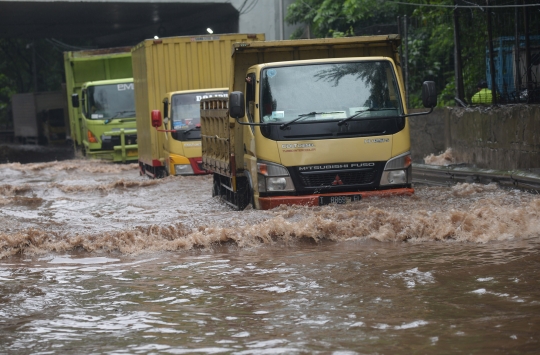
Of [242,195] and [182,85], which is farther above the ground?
[182,85]

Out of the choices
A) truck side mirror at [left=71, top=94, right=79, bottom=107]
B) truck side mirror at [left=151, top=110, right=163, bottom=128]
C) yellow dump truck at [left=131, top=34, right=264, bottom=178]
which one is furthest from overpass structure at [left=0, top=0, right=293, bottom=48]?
truck side mirror at [left=151, top=110, right=163, bottom=128]

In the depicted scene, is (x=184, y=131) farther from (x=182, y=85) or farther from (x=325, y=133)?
(x=325, y=133)

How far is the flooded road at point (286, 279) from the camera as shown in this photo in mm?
5465

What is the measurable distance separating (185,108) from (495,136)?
570cm

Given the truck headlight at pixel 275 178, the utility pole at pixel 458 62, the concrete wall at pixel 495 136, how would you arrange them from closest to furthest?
the truck headlight at pixel 275 178 < the concrete wall at pixel 495 136 < the utility pole at pixel 458 62

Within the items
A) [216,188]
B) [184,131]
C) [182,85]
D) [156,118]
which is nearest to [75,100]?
[182,85]

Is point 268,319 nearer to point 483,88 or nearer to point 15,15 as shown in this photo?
point 483,88

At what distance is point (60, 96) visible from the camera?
4025 cm

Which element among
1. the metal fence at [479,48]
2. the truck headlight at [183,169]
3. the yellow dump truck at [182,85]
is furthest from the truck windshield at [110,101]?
the metal fence at [479,48]

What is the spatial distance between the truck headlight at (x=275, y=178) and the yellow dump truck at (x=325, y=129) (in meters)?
0.01

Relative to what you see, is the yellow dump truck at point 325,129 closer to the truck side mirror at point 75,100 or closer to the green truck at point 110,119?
the green truck at point 110,119

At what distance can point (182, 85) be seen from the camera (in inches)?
703

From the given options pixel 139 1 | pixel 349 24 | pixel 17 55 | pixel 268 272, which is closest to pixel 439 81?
pixel 349 24

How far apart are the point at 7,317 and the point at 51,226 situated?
462cm
